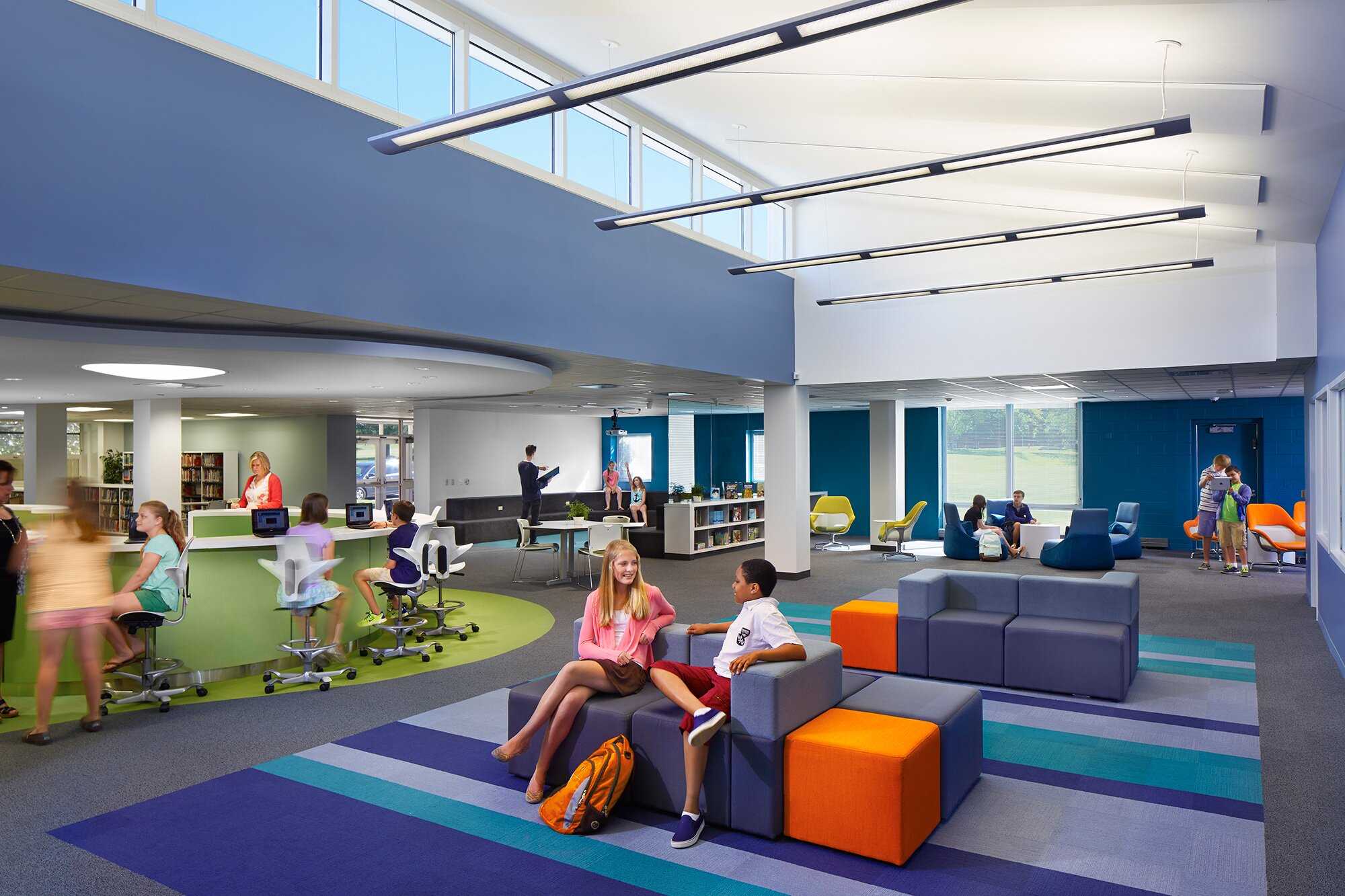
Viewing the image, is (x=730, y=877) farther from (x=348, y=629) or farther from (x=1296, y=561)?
(x=1296, y=561)

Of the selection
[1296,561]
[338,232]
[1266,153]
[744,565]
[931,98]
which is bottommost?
[1296,561]

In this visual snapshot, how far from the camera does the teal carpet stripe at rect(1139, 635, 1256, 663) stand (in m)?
7.30

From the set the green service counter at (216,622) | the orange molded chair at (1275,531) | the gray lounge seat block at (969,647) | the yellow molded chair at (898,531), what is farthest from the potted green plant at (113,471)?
the orange molded chair at (1275,531)

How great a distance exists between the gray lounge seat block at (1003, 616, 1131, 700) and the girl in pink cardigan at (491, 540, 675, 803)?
9.63 ft

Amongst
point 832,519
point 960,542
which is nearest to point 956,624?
point 960,542

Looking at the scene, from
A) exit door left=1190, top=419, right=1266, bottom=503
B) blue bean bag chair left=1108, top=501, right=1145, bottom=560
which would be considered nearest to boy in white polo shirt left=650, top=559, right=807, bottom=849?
blue bean bag chair left=1108, top=501, right=1145, bottom=560

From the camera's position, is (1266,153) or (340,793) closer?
(340,793)

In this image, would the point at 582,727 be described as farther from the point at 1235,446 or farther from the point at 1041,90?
the point at 1235,446

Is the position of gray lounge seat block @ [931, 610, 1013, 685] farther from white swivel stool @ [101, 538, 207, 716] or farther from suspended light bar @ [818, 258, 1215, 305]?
white swivel stool @ [101, 538, 207, 716]

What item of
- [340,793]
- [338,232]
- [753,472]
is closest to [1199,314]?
[338,232]

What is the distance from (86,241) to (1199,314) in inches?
388

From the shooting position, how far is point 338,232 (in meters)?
5.82

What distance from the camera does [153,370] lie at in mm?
7305

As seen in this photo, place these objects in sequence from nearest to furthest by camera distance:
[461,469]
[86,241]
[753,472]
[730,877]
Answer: [730,877], [86,241], [461,469], [753,472]
